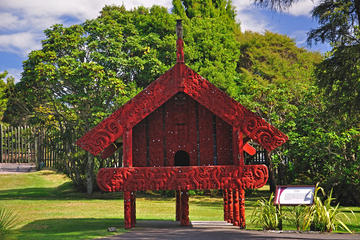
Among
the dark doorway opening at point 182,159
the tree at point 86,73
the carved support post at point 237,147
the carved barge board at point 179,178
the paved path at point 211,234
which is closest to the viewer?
the paved path at point 211,234

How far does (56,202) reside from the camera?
19.9 metres

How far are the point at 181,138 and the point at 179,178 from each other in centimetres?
117

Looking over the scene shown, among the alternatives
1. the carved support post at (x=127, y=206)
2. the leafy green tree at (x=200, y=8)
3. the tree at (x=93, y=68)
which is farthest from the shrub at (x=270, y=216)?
the leafy green tree at (x=200, y=8)

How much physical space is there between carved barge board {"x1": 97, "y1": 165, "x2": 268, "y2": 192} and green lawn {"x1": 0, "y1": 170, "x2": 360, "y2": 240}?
1200 mm

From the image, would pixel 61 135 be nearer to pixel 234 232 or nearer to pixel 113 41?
pixel 113 41

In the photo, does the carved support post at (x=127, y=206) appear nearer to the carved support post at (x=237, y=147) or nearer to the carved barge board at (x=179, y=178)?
the carved barge board at (x=179, y=178)

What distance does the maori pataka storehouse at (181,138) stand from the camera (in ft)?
30.4

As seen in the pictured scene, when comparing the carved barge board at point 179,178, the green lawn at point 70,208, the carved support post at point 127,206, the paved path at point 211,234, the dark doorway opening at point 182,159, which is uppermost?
the dark doorway opening at point 182,159

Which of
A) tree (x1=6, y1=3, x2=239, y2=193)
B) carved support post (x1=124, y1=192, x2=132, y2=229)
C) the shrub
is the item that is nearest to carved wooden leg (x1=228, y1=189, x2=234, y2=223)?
the shrub

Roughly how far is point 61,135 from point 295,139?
1412 cm

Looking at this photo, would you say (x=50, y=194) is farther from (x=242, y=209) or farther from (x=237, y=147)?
(x=237, y=147)

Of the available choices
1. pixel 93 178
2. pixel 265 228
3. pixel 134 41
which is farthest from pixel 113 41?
pixel 265 228

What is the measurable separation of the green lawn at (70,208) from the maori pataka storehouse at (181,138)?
1424mm

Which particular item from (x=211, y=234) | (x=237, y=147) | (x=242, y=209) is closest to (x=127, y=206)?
(x=211, y=234)
